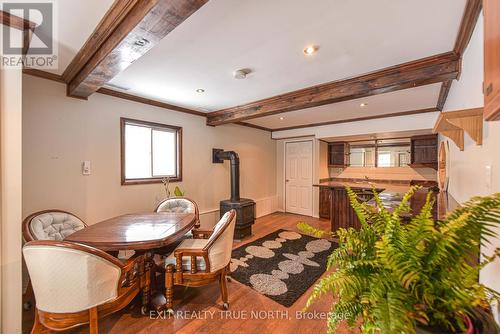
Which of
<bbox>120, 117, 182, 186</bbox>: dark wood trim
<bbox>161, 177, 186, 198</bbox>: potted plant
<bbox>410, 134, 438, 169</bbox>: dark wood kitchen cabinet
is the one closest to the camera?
<bbox>120, 117, 182, 186</bbox>: dark wood trim

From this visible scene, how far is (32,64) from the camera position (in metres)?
2.18

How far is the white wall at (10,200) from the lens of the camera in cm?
148

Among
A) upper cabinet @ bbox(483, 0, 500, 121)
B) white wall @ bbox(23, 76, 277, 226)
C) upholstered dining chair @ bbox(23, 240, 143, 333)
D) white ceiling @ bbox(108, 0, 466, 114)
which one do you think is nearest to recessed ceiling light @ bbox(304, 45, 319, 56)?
white ceiling @ bbox(108, 0, 466, 114)

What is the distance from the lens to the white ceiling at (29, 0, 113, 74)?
4.51 ft

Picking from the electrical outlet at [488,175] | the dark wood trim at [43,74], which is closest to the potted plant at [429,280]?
the electrical outlet at [488,175]

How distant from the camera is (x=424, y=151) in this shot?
14.8 feet

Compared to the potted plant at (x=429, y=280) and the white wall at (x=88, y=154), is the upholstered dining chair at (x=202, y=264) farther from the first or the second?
the white wall at (x=88, y=154)

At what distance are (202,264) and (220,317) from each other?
1.64 feet

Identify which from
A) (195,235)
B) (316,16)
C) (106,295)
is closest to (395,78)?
(316,16)

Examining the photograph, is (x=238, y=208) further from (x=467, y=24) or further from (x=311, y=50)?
(x=467, y=24)

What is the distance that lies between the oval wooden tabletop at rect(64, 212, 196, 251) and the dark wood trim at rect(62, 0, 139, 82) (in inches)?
64.3

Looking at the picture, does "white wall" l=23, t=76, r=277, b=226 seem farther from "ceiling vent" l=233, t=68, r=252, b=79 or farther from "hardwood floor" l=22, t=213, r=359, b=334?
"ceiling vent" l=233, t=68, r=252, b=79

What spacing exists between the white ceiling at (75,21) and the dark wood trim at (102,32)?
25 mm

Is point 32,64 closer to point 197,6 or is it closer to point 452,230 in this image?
point 197,6
